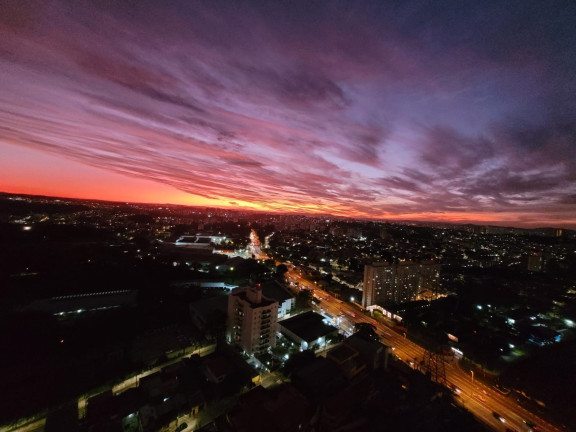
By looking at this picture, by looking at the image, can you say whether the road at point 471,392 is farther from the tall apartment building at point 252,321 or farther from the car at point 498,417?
the tall apartment building at point 252,321

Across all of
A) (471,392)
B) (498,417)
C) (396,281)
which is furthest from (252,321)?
(396,281)

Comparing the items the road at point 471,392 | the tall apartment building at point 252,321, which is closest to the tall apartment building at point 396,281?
the road at point 471,392

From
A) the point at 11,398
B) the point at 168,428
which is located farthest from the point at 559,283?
the point at 11,398

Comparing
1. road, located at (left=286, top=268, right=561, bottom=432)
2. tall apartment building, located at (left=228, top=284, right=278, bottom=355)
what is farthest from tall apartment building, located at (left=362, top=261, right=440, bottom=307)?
tall apartment building, located at (left=228, top=284, right=278, bottom=355)

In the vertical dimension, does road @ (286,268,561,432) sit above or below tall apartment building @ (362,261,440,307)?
below

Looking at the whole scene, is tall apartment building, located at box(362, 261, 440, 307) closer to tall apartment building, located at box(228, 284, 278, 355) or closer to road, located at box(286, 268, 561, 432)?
Result: road, located at box(286, 268, 561, 432)

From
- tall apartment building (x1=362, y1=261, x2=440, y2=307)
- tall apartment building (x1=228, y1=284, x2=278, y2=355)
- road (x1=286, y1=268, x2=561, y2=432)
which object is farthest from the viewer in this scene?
tall apartment building (x1=362, y1=261, x2=440, y2=307)

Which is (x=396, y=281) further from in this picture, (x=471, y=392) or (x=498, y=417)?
(x=498, y=417)
